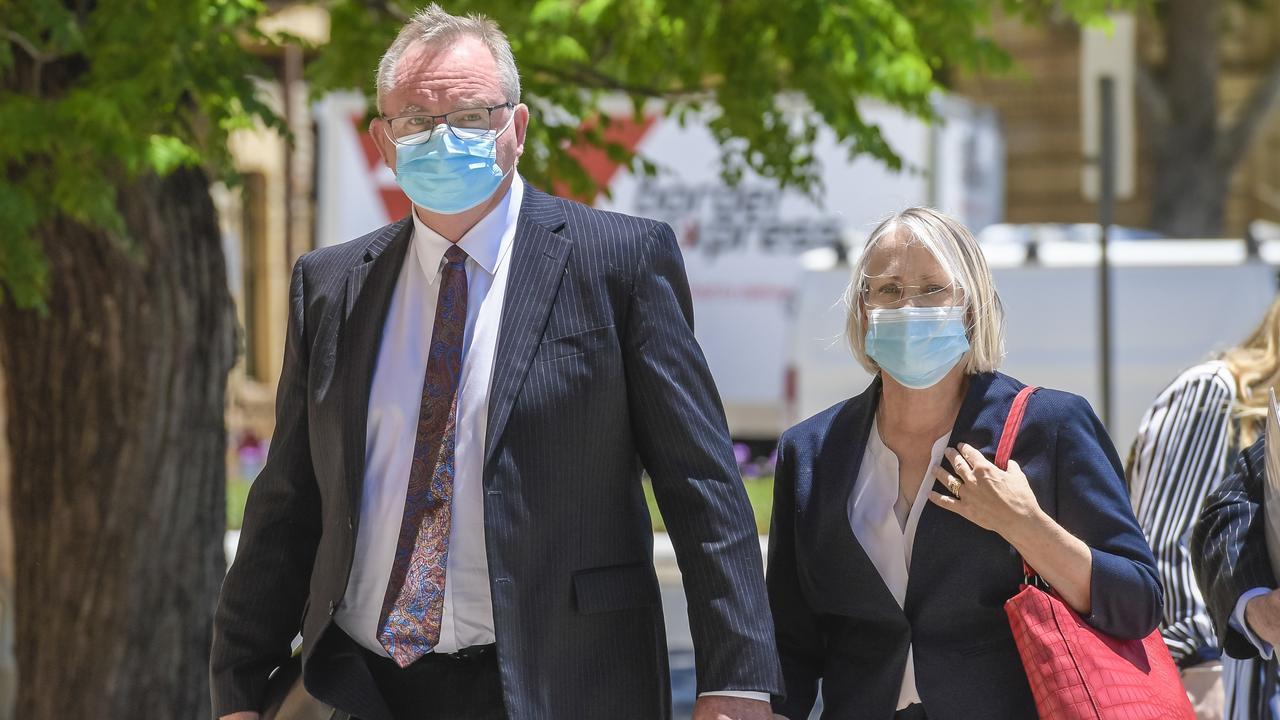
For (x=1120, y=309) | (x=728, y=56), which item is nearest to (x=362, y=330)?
(x=728, y=56)

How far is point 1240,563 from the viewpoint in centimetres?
324

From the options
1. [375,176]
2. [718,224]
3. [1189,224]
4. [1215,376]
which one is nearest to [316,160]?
[375,176]

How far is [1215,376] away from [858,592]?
136 centimetres

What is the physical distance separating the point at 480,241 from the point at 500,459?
0.46 m

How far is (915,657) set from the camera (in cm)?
306

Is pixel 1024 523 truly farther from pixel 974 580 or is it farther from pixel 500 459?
pixel 500 459

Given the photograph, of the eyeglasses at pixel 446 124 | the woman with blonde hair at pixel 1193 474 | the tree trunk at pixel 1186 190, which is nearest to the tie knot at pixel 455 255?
the eyeglasses at pixel 446 124

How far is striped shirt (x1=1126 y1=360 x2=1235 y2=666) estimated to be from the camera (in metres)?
3.93

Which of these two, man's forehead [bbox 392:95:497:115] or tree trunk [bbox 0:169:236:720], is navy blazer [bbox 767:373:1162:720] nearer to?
man's forehead [bbox 392:95:497:115]

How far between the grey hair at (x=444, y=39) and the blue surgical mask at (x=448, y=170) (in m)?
0.12

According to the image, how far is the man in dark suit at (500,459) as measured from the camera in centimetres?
301

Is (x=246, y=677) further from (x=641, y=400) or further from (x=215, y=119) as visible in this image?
Result: (x=215, y=119)

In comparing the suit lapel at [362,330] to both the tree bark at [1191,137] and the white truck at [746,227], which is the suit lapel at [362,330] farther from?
the tree bark at [1191,137]

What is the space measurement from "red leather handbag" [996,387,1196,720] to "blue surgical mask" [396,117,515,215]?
4.07ft
